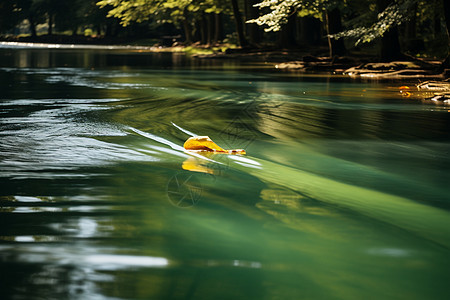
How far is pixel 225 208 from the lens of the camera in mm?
6227

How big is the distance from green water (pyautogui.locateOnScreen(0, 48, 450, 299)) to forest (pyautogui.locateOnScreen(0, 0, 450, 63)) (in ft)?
40.0

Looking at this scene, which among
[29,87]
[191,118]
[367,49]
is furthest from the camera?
[367,49]

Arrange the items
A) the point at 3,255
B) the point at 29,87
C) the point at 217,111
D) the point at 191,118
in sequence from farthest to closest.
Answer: the point at 29,87
the point at 217,111
the point at 191,118
the point at 3,255

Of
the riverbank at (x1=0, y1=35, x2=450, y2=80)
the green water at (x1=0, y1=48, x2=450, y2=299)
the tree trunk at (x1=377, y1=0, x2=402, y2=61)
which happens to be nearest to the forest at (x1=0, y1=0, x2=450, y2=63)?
the tree trunk at (x1=377, y1=0, x2=402, y2=61)

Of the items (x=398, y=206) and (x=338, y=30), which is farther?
(x=338, y=30)

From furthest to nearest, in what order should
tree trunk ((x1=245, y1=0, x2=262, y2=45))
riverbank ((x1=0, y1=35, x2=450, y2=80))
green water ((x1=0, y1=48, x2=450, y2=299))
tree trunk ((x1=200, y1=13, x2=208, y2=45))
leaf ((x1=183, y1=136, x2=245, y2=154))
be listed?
tree trunk ((x1=200, y1=13, x2=208, y2=45)) < tree trunk ((x1=245, y1=0, x2=262, y2=45)) < riverbank ((x1=0, y1=35, x2=450, y2=80)) < leaf ((x1=183, y1=136, x2=245, y2=154)) < green water ((x1=0, y1=48, x2=450, y2=299))

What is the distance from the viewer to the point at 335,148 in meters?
9.70

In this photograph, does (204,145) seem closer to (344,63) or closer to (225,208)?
(225,208)

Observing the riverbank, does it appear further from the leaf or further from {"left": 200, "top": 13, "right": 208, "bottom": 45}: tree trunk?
the leaf

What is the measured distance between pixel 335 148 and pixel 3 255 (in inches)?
226

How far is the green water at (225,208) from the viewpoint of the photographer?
4.38 meters

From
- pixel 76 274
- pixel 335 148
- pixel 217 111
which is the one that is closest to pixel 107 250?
pixel 76 274

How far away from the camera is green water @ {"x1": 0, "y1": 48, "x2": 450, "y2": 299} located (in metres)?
4.38

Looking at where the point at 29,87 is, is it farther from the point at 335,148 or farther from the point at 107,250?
the point at 107,250
